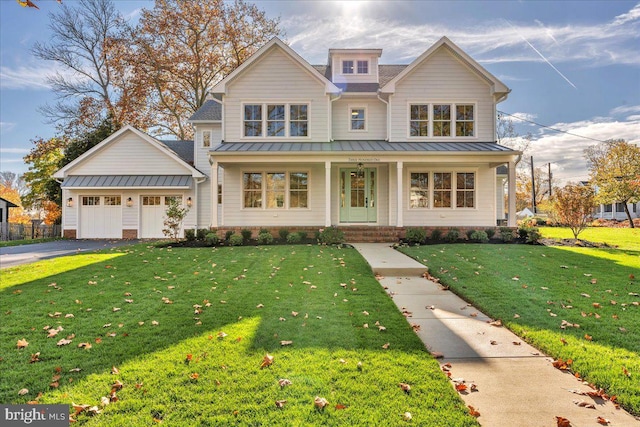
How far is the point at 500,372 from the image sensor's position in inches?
121

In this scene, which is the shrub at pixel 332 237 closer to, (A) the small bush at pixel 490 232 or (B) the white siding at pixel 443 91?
(B) the white siding at pixel 443 91

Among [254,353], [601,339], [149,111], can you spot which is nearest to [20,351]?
[254,353]

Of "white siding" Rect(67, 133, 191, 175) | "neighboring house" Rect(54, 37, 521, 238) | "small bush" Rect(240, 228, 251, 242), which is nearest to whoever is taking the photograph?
"small bush" Rect(240, 228, 251, 242)

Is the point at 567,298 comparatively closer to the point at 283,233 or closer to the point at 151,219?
the point at 283,233

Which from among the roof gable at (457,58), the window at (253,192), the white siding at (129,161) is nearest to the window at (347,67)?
the roof gable at (457,58)

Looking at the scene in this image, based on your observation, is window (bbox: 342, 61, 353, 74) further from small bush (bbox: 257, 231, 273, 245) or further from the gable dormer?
small bush (bbox: 257, 231, 273, 245)

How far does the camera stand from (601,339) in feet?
12.1

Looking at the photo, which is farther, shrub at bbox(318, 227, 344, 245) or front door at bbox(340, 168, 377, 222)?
front door at bbox(340, 168, 377, 222)

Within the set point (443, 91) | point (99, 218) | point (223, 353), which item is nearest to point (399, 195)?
point (443, 91)

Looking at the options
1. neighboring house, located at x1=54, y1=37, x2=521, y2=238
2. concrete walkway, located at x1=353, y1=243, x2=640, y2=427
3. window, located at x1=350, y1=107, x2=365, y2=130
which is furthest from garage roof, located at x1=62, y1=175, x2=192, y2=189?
concrete walkway, located at x1=353, y1=243, x2=640, y2=427

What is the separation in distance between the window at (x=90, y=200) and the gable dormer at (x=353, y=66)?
13985 mm

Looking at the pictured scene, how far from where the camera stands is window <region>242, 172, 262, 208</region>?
14.6 m

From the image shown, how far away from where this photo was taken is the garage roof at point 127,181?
16.6 m

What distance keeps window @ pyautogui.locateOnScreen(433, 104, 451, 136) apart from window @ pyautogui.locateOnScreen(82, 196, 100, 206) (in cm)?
1765
